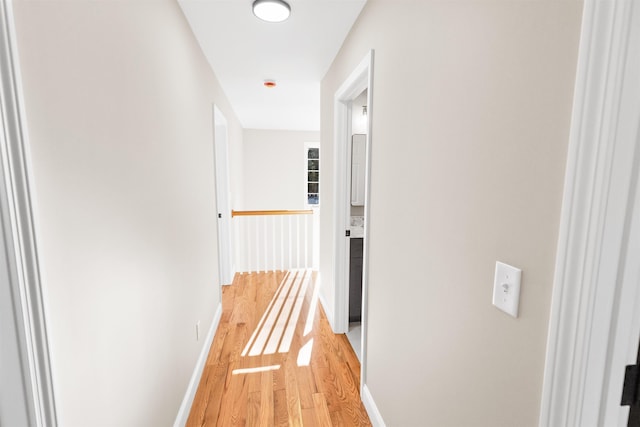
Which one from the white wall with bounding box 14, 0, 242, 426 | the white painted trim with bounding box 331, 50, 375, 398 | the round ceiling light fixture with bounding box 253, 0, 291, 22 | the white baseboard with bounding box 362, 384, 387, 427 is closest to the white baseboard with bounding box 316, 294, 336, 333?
the white painted trim with bounding box 331, 50, 375, 398

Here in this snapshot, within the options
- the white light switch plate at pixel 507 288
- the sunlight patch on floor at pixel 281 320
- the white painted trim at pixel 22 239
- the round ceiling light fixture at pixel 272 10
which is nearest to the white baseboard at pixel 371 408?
the sunlight patch on floor at pixel 281 320

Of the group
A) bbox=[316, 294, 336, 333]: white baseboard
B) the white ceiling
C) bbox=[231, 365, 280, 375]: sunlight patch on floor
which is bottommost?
bbox=[231, 365, 280, 375]: sunlight patch on floor

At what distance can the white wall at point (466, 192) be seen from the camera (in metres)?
0.65

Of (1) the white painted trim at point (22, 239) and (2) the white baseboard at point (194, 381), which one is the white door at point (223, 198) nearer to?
(2) the white baseboard at point (194, 381)

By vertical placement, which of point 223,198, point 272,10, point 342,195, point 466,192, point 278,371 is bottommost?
Answer: point 278,371

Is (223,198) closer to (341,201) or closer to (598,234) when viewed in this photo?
(341,201)

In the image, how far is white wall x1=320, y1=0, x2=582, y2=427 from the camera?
25.8 inches

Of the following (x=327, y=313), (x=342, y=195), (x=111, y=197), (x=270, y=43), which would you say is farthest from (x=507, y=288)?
(x=327, y=313)

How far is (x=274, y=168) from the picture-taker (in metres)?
6.28

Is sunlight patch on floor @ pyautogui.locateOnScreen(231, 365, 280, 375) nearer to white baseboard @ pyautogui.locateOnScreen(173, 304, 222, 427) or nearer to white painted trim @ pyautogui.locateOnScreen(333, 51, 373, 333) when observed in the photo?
→ white baseboard @ pyautogui.locateOnScreen(173, 304, 222, 427)

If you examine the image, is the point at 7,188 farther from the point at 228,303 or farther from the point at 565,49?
the point at 228,303

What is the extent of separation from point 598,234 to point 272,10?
181 cm

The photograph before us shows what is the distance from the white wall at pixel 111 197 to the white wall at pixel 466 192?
1.08m

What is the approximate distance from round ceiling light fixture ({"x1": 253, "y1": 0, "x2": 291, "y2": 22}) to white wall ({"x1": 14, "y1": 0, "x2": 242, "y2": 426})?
17.7 inches
